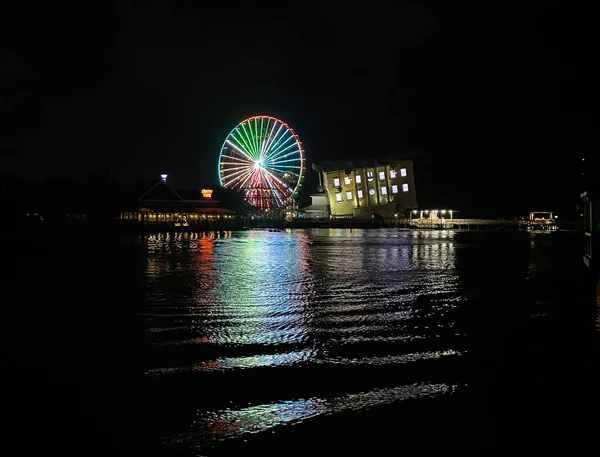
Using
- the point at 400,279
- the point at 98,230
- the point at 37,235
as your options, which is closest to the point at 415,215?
the point at 98,230

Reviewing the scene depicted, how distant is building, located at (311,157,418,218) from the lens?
76.0 meters

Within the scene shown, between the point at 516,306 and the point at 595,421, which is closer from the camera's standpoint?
the point at 595,421

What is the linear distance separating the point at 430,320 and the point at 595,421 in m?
4.33

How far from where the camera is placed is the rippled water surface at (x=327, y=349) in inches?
171

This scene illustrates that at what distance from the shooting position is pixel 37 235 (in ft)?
121

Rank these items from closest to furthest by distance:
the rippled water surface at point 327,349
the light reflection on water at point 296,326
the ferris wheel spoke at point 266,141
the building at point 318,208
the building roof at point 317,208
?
the rippled water surface at point 327,349
the light reflection on water at point 296,326
the ferris wheel spoke at point 266,141
the building at point 318,208
the building roof at point 317,208

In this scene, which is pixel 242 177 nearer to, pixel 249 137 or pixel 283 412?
pixel 249 137

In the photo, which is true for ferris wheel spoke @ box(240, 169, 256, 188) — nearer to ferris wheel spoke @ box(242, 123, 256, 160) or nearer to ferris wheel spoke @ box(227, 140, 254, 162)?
ferris wheel spoke @ box(227, 140, 254, 162)

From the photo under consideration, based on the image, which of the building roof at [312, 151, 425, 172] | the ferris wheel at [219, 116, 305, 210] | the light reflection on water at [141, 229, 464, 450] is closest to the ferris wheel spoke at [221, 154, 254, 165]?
the ferris wheel at [219, 116, 305, 210]

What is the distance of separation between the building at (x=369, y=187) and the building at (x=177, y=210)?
66.5 ft

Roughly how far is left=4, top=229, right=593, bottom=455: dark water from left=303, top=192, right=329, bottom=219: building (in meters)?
73.7

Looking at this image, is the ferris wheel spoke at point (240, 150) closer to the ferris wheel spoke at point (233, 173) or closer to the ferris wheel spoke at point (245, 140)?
the ferris wheel spoke at point (245, 140)

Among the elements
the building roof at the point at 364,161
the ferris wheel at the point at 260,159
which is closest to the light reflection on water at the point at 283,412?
the ferris wheel at the point at 260,159

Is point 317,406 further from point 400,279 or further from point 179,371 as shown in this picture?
point 400,279
